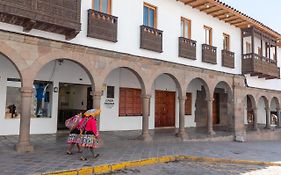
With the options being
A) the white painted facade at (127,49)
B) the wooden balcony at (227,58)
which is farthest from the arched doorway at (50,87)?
the wooden balcony at (227,58)

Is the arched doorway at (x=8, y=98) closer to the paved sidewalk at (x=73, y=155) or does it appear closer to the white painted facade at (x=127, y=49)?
the white painted facade at (x=127, y=49)

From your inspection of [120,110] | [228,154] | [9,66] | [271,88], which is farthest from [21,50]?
[271,88]

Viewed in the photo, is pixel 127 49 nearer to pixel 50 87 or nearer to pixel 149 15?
pixel 149 15

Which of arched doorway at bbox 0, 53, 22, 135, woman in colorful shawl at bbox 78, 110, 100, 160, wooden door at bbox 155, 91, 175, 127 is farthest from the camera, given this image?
wooden door at bbox 155, 91, 175, 127

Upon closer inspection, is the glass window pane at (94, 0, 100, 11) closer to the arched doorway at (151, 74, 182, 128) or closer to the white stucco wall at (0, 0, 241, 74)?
the white stucco wall at (0, 0, 241, 74)

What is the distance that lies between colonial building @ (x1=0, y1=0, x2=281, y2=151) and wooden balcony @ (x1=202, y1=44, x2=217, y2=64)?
60 millimetres

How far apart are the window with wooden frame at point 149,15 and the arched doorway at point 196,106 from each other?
6.46 metres

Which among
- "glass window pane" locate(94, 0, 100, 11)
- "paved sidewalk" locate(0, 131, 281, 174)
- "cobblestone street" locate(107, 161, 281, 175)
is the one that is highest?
"glass window pane" locate(94, 0, 100, 11)

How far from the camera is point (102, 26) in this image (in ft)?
32.5

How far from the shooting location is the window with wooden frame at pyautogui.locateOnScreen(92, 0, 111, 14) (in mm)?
10148

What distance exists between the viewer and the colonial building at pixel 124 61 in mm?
8234

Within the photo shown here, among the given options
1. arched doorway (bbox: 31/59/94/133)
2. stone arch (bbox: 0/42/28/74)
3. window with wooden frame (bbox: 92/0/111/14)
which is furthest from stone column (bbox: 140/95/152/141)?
stone arch (bbox: 0/42/28/74)

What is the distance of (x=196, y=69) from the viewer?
13.9m

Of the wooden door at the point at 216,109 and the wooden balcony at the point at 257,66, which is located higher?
the wooden balcony at the point at 257,66
